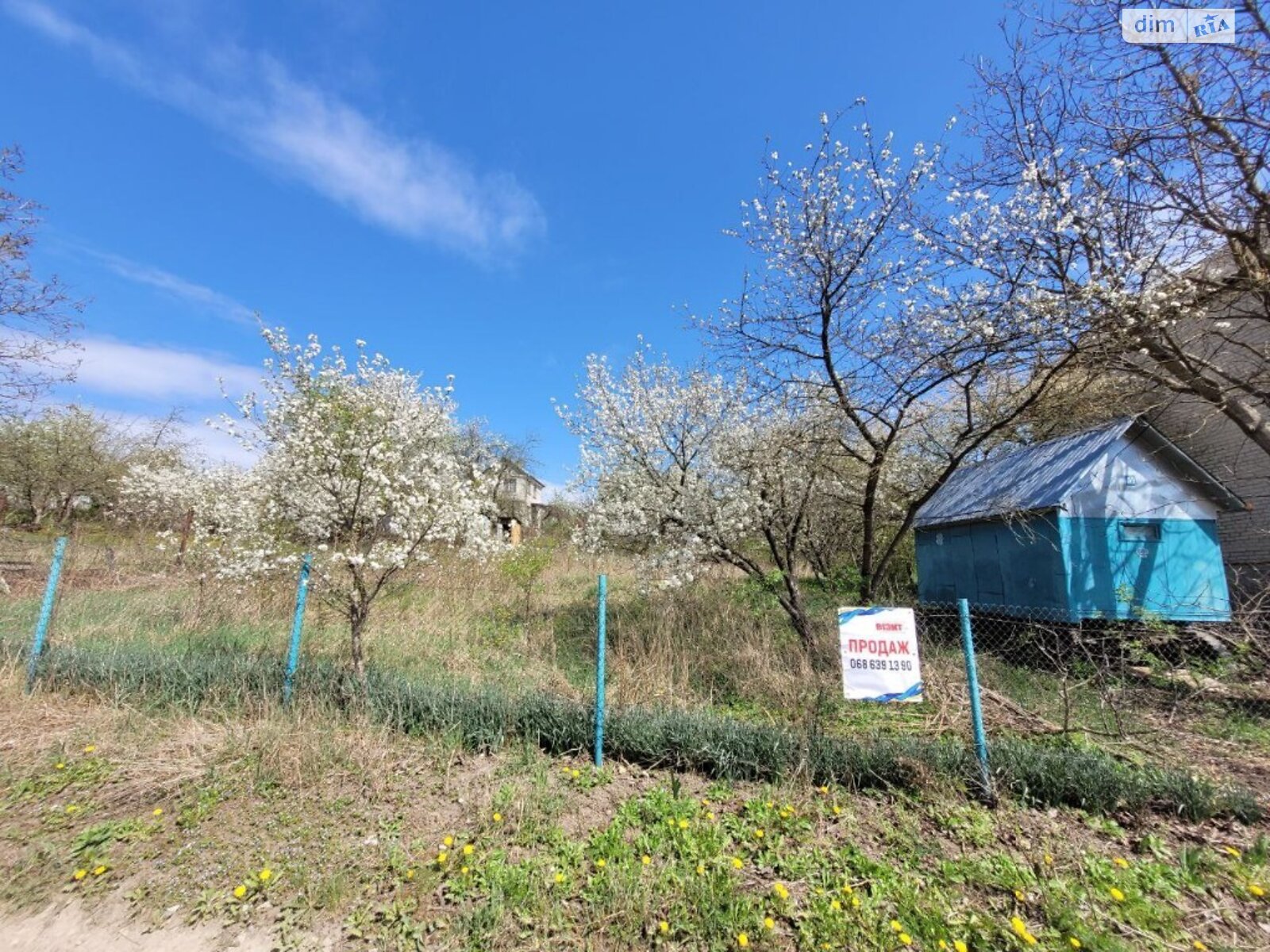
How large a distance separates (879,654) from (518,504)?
32.0 m

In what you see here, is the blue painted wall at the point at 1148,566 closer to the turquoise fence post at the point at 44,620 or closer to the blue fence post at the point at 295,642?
the blue fence post at the point at 295,642

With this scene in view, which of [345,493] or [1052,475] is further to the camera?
[1052,475]

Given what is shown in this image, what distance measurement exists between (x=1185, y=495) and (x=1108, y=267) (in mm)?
4998

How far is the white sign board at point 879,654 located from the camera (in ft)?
13.6

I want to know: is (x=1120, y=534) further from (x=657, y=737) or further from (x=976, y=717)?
(x=657, y=737)

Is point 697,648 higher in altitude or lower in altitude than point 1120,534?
lower

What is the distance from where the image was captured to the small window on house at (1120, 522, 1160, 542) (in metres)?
8.80

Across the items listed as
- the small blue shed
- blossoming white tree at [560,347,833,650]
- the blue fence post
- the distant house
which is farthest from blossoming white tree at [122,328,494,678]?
the distant house

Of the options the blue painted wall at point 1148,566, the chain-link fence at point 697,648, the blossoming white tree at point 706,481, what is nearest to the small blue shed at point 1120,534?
the blue painted wall at point 1148,566

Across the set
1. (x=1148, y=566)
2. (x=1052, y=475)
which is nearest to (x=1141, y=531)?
(x=1148, y=566)

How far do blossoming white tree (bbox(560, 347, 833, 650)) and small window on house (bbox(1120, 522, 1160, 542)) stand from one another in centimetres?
517

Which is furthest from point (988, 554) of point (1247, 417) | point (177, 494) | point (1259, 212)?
point (177, 494)

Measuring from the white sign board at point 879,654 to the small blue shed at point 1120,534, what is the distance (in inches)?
245

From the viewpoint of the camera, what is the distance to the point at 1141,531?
29.0ft
